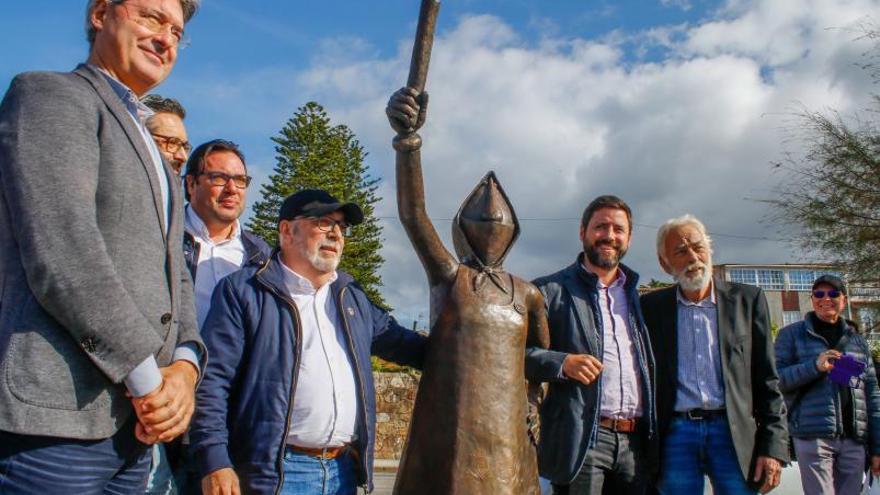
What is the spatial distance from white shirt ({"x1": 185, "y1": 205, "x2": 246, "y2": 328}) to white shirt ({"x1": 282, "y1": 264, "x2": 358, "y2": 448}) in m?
0.42

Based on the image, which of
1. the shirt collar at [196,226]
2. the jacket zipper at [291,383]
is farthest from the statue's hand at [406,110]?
the shirt collar at [196,226]

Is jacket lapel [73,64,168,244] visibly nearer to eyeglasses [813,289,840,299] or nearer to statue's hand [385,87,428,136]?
statue's hand [385,87,428,136]

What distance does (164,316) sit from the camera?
196 cm

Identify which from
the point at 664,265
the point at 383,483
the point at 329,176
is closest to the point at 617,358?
the point at 664,265

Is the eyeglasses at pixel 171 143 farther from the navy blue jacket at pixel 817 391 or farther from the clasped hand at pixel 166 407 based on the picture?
the navy blue jacket at pixel 817 391

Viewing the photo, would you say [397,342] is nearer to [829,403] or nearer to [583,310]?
[583,310]

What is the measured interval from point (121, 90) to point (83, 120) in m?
0.27

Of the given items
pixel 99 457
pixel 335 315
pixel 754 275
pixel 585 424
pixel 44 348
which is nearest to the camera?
pixel 44 348

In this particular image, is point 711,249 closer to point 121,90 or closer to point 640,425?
point 640,425

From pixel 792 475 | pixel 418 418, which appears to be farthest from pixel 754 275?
pixel 418 418

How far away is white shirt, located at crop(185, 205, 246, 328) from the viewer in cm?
325

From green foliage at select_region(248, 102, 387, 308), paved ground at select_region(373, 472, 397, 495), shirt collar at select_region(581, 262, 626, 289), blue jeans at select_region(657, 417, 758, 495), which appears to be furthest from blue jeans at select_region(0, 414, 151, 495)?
green foliage at select_region(248, 102, 387, 308)

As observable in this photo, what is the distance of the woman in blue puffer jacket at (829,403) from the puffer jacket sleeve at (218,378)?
386 centimetres

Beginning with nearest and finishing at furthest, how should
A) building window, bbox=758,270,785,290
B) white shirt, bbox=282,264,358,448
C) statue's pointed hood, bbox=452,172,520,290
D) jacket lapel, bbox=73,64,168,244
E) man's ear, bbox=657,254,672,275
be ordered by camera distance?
jacket lapel, bbox=73,64,168,244 < white shirt, bbox=282,264,358,448 < statue's pointed hood, bbox=452,172,520,290 < man's ear, bbox=657,254,672,275 < building window, bbox=758,270,785,290
